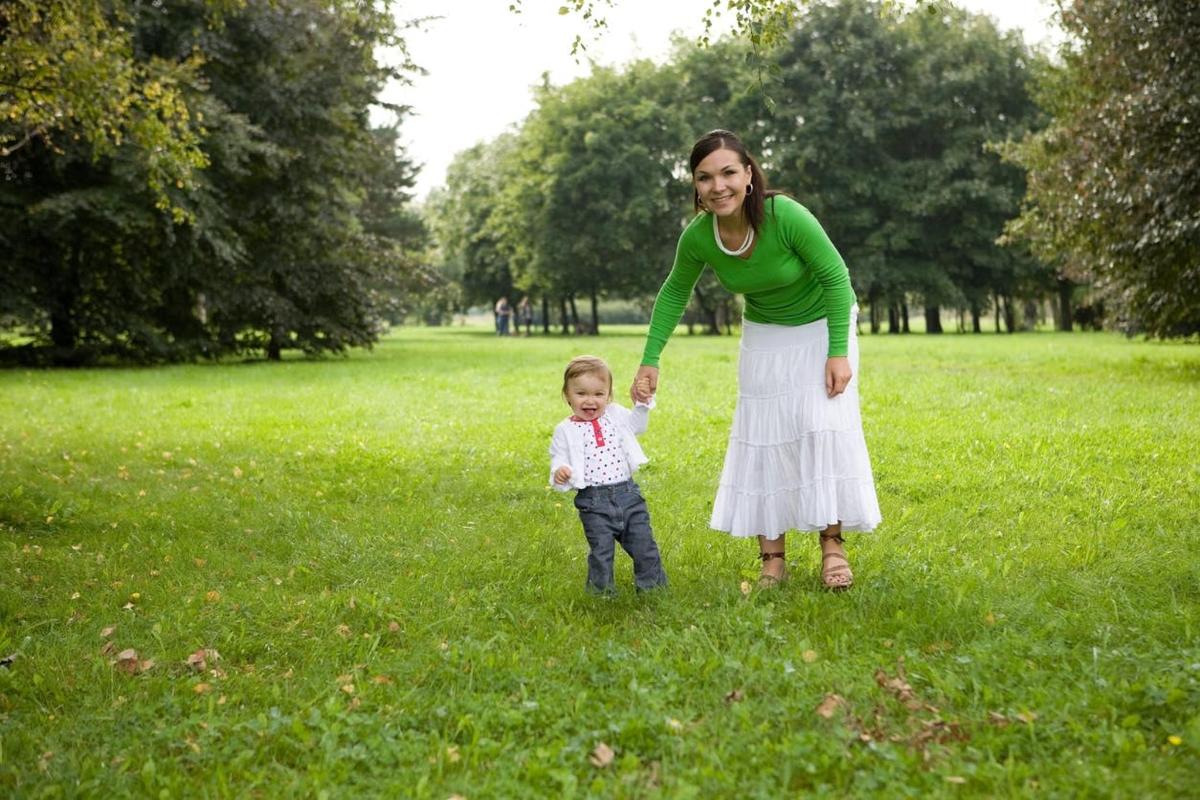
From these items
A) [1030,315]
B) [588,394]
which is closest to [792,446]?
[588,394]

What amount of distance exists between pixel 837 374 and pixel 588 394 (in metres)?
1.27

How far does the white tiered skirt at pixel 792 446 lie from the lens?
16.7 ft

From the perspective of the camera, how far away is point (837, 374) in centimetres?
503

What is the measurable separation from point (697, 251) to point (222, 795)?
338cm

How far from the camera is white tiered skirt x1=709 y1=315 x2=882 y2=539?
16.7 ft

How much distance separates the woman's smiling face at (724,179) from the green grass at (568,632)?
2.00m

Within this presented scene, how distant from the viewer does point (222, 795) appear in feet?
10.9

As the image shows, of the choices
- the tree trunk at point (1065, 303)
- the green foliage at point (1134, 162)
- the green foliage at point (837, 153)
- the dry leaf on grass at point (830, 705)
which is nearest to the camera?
the dry leaf on grass at point (830, 705)

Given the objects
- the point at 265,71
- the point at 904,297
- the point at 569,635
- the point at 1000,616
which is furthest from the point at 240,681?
the point at 904,297

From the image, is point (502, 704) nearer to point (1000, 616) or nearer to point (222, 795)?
point (222, 795)

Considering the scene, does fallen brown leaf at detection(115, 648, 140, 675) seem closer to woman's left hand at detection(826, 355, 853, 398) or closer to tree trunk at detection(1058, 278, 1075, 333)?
woman's left hand at detection(826, 355, 853, 398)

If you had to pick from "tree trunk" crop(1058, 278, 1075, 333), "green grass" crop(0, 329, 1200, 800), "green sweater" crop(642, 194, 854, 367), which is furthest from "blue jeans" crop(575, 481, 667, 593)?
"tree trunk" crop(1058, 278, 1075, 333)

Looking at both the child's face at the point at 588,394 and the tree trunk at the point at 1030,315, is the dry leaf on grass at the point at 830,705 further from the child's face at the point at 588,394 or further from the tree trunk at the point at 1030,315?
the tree trunk at the point at 1030,315

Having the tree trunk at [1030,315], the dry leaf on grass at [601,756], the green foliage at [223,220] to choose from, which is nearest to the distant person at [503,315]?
the green foliage at [223,220]
